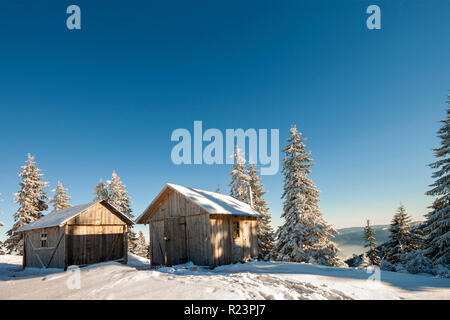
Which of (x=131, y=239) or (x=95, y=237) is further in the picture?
(x=131, y=239)

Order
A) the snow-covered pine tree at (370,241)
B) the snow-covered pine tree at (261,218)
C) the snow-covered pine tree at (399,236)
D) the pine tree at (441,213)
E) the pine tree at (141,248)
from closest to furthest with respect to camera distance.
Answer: the pine tree at (441,213) → the snow-covered pine tree at (399,236) → the snow-covered pine tree at (261,218) → the snow-covered pine tree at (370,241) → the pine tree at (141,248)

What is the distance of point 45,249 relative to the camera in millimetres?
18734

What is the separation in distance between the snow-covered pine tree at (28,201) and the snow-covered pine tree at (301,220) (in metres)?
30.3

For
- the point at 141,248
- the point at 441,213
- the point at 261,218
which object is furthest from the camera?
the point at 141,248

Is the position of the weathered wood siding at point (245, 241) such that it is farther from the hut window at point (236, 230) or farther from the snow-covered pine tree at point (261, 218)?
the snow-covered pine tree at point (261, 218)

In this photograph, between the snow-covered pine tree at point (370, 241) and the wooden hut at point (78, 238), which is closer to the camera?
the wooden hut at point (78, 238)

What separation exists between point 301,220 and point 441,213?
900 centimetres

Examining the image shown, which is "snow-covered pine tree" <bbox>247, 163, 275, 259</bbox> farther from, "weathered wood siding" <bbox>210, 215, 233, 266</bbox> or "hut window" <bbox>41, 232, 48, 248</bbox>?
"hut window" <bbox>41, 232, 48, 248</bbox>

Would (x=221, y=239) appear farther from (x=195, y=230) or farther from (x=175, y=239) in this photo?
(x=175, y=239)

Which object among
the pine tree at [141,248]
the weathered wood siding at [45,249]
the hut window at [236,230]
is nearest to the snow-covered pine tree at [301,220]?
the hut window at [236,230]

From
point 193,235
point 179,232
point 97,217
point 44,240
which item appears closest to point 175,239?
point 179,232

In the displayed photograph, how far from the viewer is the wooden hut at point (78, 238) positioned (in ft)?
57.5

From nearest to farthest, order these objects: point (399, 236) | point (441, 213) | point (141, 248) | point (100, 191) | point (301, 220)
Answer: point (441, 213) < point (301, 220) < point (399, 236) < point (100, 191) < point (141, 248)
